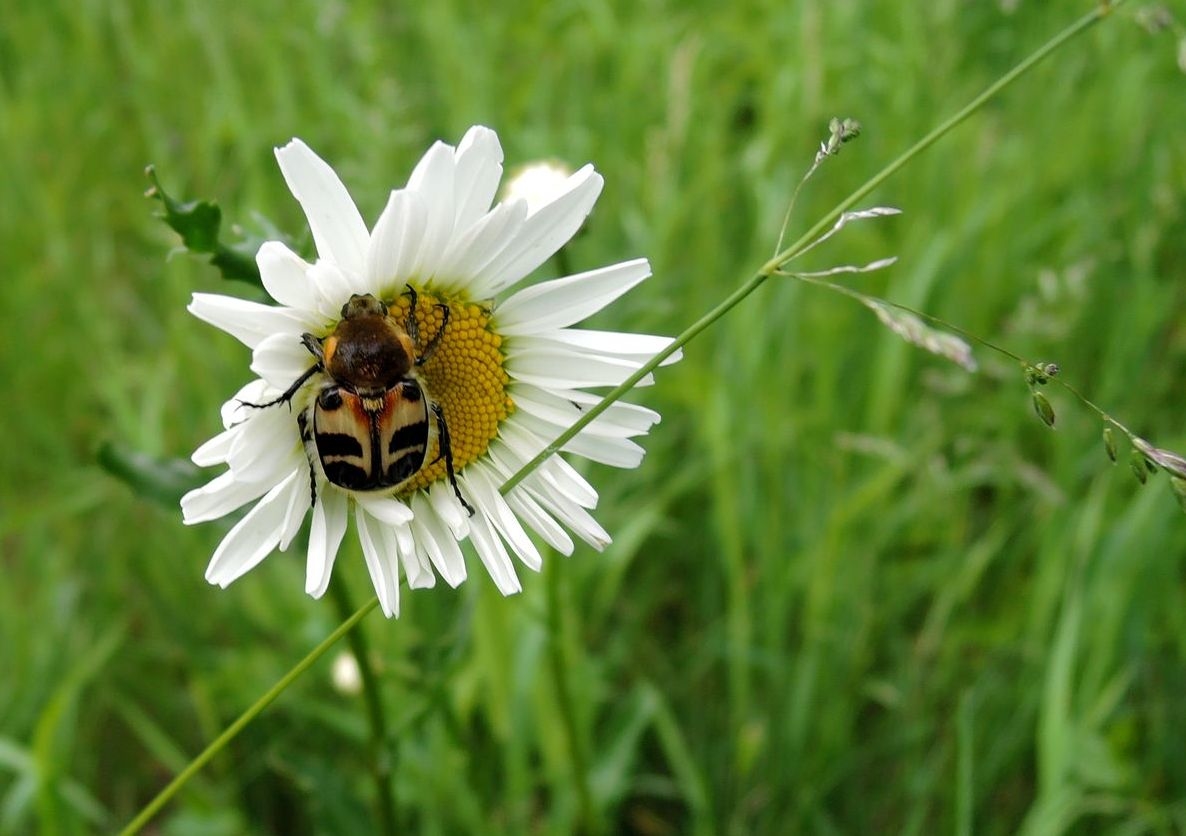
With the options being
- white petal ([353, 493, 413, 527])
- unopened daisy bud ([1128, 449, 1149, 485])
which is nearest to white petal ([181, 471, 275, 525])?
white petal ([353, 493, 413, 527])

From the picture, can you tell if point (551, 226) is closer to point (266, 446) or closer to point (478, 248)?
point (478, 248)

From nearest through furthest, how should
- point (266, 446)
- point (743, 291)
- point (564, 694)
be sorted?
point (743, 291), point (266, 446), point (564, 694)

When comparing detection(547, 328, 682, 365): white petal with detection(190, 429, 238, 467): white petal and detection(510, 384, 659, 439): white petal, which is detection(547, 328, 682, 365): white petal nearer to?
detection(510, 384, 659, 439): white petal

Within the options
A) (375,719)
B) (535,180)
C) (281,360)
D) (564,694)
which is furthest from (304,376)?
(535,180)

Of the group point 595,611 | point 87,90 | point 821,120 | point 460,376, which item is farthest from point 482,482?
point 87,90

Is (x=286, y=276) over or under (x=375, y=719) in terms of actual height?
over

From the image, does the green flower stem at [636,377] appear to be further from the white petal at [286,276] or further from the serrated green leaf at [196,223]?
the serrated green leaf at [196,223]

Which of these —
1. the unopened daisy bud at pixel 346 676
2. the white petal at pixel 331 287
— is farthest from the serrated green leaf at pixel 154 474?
the unopened daisy bud at pixel 346 676
